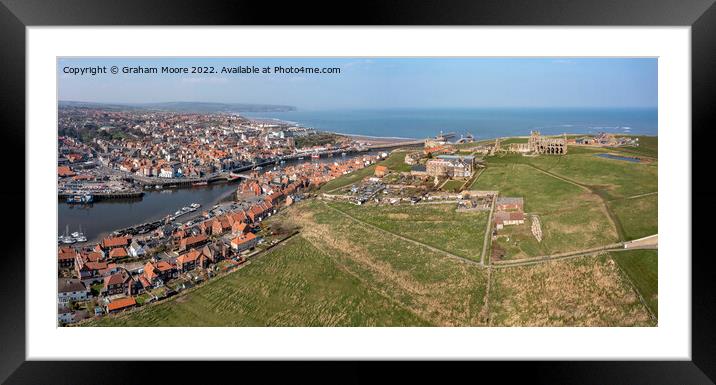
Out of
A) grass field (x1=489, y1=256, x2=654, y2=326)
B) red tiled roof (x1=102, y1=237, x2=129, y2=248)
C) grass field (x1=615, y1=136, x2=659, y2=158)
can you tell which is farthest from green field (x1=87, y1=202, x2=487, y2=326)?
grass field (x1=615, y1=136, x2=659, y2=158)

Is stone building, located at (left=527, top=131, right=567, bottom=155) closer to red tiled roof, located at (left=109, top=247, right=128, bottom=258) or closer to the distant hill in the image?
the distant hill

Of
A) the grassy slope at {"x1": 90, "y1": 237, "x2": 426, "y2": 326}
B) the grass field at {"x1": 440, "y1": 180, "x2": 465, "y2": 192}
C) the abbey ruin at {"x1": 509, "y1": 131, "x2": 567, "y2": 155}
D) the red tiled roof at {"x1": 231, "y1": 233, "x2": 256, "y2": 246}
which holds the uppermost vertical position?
the abbey ruin at {"x1": 509, "y1": 131, "x2": 567, "y2": 155}

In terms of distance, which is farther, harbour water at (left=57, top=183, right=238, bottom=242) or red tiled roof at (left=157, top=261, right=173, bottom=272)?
red tiled roof at (left=157, top=261, right=173, bottom=272)

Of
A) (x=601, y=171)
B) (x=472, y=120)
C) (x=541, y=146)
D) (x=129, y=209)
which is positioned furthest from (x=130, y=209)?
(x=601, y=171)

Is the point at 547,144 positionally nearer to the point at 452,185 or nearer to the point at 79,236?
the point at 452,185

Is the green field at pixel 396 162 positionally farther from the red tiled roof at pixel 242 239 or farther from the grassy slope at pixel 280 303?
the red tiled roof at pixel 242 239

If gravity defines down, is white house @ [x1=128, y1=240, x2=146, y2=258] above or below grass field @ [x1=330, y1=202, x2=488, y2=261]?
below
